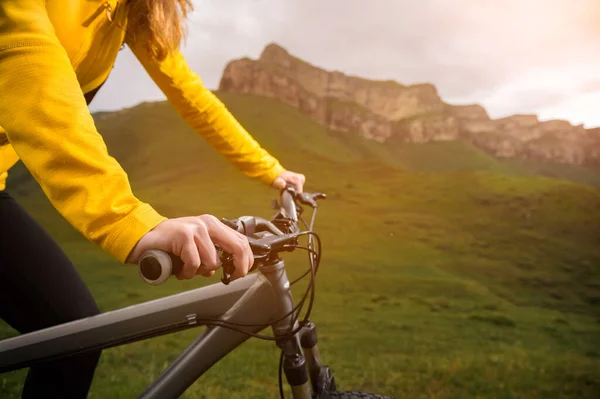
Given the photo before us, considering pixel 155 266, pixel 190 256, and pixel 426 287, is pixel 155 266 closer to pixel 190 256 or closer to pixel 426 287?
pixel 190 256

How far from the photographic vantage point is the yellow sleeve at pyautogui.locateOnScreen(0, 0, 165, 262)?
1.04 metres

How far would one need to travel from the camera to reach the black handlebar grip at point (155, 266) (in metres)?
0.95

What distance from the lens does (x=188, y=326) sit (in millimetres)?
1596

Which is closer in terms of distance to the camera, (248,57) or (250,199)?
(250,199)

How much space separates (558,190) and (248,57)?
370 ft

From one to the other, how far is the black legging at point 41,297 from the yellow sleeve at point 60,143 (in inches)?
34.8

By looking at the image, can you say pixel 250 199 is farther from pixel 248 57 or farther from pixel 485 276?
pixel 248 57

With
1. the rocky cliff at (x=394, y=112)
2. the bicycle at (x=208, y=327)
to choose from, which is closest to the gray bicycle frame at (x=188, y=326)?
the bicycle at (x=208, y=327)

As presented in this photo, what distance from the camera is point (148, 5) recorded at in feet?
6.30

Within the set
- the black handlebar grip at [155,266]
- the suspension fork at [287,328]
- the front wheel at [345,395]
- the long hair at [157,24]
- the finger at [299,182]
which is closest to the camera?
the black handlebar grip at [155,266]

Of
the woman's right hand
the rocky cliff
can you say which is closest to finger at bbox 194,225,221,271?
the woman's right hand

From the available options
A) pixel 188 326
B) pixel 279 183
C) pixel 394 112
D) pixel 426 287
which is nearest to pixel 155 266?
pixel 188 326

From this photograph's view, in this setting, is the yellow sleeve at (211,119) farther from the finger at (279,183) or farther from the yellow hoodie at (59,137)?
the yellow hoodie at (59,137)

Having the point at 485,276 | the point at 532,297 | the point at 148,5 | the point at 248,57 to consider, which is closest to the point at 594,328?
the point at 532,297
